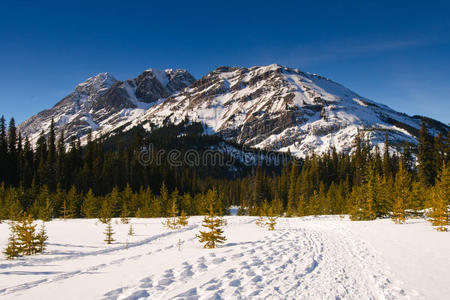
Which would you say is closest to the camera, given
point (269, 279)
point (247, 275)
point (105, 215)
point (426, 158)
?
point (269, 279)

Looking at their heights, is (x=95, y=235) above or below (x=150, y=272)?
below

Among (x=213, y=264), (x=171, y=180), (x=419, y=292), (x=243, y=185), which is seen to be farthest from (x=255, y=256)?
(x=243, y=185)

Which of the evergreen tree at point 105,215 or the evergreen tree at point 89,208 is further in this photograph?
the evergreen tree at point 89,208

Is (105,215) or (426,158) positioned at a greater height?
(426,158)

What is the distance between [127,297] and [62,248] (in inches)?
460

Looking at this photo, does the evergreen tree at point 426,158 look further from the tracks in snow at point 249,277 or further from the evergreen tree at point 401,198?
the tracks in snow at point 249,277

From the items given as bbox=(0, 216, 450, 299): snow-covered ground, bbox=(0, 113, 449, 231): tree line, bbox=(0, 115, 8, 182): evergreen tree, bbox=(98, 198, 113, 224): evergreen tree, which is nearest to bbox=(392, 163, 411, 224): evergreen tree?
bbox=(0, 113, 449, 231): tree line

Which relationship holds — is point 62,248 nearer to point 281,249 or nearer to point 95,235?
point 95,235

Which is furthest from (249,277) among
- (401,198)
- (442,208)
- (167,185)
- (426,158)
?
(167,185)

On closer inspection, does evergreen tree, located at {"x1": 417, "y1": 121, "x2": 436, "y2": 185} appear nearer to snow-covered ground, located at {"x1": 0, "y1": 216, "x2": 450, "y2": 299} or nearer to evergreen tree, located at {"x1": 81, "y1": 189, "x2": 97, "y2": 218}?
snow-covered ground, located at {"x1": 0, "y1": 216, "x2": 450, "y2": 299}

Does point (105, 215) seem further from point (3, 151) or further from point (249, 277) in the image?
point (3, 151)

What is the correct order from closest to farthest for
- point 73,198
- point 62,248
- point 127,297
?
point 127,297 → point 62,248 → point 73,198

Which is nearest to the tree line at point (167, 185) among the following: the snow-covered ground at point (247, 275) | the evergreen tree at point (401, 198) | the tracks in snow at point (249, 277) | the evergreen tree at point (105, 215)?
the evergreen tree at point (401, 198)

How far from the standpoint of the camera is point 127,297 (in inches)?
242
